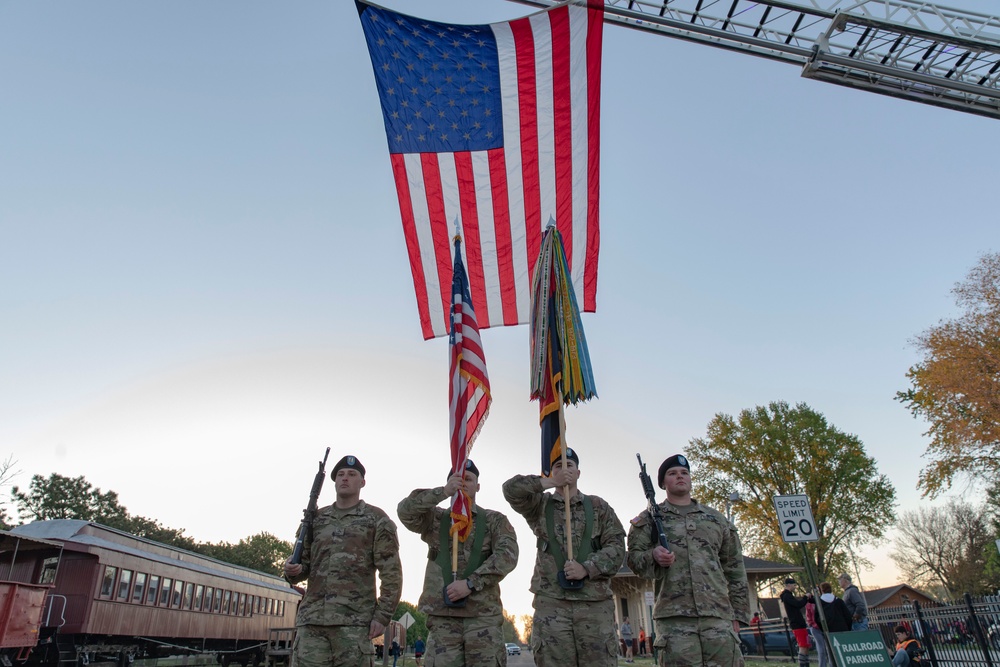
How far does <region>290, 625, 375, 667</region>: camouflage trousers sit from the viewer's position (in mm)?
4564

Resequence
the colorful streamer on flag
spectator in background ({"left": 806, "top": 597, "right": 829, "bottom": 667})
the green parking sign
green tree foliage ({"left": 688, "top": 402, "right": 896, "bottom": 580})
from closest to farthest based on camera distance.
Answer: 1. the colorful streamer on flag
2. the green parking sign
3. spectator in background ({"left": 806, "top": 597, "right": 829, "bottom": 667})
4. green tree foliage ({"left": 688, "top": 402, "right": 896, "bottom": 580})

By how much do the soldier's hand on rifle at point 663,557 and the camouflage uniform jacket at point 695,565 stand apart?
0.75 ft

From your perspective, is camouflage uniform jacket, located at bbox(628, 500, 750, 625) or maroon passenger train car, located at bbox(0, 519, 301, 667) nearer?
camouflage uniform jacket, located at bbox(628, 500, 750, 625)

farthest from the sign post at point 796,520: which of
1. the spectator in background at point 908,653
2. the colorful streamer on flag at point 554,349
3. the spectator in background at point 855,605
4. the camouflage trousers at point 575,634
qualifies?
the camouflage trousers at point 575,634

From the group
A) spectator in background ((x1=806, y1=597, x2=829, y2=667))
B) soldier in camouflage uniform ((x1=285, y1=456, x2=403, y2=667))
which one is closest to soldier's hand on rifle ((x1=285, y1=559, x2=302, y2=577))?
soldier in camouflage uniform ((x1=285, y1=456, x2=403, y2=667))

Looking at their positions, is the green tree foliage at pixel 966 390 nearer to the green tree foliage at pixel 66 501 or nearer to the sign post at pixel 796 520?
the sign post at pixel 796 520

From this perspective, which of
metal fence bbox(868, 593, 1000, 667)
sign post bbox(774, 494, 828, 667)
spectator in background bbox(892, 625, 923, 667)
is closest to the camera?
sign post bbox(774, 494, 828, 667)

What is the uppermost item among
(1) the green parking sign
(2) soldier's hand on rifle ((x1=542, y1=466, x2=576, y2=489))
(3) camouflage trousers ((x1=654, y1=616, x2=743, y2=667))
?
(2) soldier's hand on rifle ((x1=542, y1=466, x2=576, y2=489))

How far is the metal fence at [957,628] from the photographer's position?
9977 mm

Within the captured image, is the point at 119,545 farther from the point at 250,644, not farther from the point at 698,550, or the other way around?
the point at 698,550

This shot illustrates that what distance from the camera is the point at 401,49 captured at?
28.6 feet

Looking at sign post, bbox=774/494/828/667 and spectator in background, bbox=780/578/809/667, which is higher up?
sign post, bbox=774/494/828/667

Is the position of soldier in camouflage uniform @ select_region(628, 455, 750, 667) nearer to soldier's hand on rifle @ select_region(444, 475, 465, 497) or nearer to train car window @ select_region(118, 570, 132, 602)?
soldier's hand on rifle @ select_region(444, 475, 465, 497)

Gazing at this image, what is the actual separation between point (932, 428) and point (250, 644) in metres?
28.1
